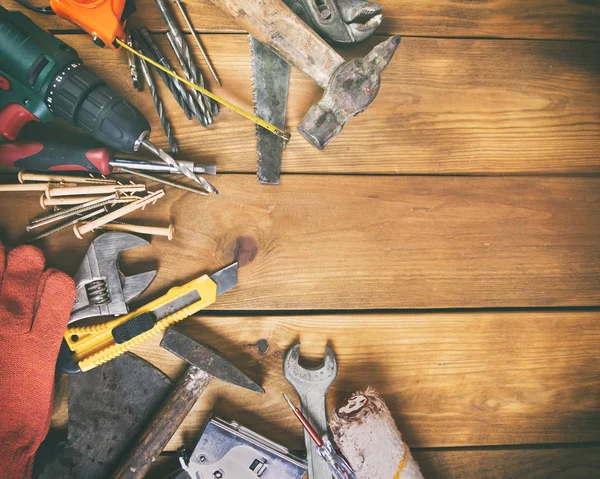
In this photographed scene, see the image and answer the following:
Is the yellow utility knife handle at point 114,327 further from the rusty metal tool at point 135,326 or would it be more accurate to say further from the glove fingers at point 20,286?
the glove fingers at point 20,286

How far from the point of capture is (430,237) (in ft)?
4.71

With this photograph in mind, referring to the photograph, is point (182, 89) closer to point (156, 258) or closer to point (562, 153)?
point (156, 258)

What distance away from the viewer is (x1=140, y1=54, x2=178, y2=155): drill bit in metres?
1.30

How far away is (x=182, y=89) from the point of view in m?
1.31

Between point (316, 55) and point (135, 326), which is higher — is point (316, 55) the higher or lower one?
the higher one

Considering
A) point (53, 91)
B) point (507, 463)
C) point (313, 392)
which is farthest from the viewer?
point (507, 463)

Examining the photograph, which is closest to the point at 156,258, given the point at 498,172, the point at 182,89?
the point at 182,89

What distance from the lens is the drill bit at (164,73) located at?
131cm

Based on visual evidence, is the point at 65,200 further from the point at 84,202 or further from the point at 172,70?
the point at 172,70

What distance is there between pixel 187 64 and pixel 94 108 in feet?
0.97

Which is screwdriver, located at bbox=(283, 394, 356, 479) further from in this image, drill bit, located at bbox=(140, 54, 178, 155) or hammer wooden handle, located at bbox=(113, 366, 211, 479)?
drill bit, located at bbox=(140, 54, 178, 155)

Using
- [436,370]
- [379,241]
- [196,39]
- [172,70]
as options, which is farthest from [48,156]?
[436,370]

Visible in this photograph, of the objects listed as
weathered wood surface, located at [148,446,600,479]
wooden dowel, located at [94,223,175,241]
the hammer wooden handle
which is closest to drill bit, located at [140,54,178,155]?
wooden dowel, located at [94,223,175,241]

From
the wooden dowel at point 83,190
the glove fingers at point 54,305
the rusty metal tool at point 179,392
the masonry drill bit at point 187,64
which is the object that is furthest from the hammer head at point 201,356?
the masonry drill bit at point 187,64
